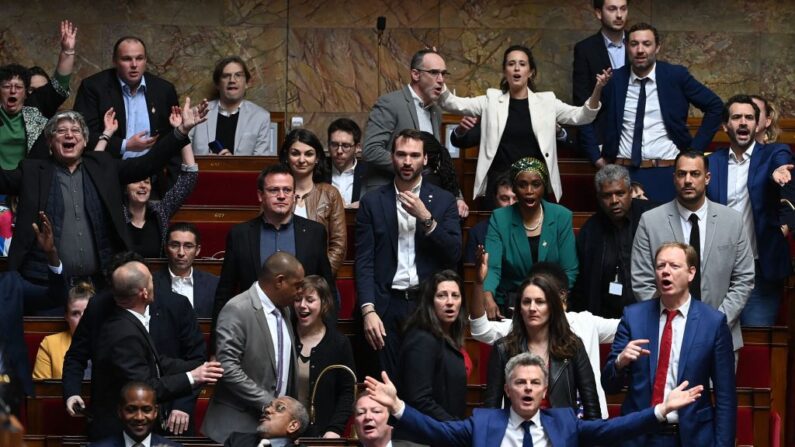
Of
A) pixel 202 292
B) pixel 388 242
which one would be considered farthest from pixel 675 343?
pixel 202 292

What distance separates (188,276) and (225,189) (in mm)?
1457

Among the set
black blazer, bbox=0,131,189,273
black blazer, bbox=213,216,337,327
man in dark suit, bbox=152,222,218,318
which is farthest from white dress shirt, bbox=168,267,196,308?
black blazer, bbox=213,216,337,327

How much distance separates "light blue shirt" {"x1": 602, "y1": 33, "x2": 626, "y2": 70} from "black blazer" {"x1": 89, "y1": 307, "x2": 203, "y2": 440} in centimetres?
363

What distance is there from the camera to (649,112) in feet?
25.6

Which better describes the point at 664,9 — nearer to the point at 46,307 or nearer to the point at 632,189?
the point at 632,189

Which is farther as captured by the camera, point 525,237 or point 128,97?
point 128,97

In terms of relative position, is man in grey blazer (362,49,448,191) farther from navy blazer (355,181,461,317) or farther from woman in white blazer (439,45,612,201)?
navy blazer (355,181,461,317)

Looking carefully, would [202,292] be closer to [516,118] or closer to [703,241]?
[516,118]

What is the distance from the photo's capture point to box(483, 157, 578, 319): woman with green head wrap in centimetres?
663

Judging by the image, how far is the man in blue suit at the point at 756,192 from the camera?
6.98 m

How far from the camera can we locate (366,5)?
9883 mm

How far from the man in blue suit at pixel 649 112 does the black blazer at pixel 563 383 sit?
2191mm

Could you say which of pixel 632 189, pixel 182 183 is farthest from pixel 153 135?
pixel 632 189

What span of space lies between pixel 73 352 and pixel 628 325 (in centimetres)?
186
